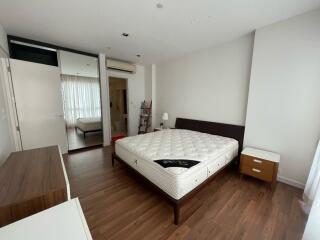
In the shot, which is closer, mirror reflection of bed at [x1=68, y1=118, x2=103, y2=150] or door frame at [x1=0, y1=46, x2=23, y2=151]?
door frame at [x1=0, y1=46, x2=23, y2=151]

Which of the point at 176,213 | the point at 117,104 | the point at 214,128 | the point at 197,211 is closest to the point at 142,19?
the point at 214,128

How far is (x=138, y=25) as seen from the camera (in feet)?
8.11

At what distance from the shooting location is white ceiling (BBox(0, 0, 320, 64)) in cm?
192

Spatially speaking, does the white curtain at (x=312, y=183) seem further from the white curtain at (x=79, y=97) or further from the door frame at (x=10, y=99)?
the door frame at (x=10, y=99)

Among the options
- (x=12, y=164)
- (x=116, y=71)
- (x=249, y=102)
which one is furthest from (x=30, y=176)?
(x=116, y=71)

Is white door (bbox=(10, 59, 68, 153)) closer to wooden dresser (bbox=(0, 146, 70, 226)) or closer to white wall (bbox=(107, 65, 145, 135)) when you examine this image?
wooden dresser (bbox=(0, 146, 70, 226))

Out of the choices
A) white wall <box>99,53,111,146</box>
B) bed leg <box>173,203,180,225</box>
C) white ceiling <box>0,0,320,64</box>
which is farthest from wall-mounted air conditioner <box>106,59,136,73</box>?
bed leg <box>173,203,180,225</box>

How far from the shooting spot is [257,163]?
231 centimetres

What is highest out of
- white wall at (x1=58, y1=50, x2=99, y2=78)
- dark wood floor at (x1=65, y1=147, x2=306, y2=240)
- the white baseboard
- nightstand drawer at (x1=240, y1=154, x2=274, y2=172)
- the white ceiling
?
the white ceiling

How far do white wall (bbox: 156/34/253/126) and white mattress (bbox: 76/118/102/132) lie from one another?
7.36ft

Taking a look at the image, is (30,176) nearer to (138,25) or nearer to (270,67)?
(138,25)

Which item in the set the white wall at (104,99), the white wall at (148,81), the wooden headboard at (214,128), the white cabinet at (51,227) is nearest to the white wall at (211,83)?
the wooden headboard at (214,128)

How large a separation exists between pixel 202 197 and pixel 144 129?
3703 millimetres

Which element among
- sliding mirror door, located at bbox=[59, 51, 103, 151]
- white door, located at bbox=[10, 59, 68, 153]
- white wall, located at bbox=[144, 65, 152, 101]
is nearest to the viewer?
white door, located at bbox=[10, 59, 68, 153]
